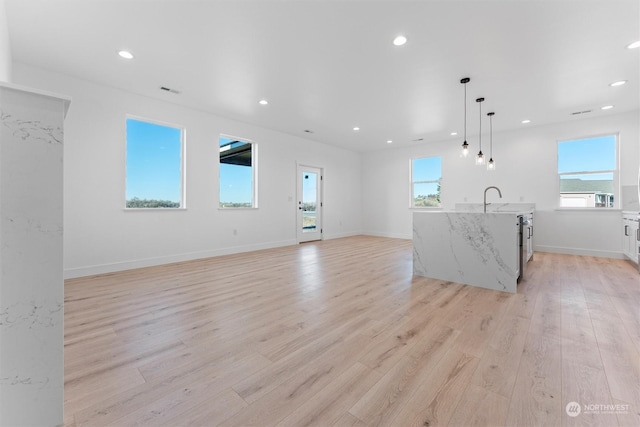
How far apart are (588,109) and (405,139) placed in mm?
3555

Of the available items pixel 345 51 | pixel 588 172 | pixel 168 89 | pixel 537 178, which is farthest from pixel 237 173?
pixel 588 172

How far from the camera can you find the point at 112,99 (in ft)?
13.6

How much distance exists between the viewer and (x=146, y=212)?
4551 millimetres

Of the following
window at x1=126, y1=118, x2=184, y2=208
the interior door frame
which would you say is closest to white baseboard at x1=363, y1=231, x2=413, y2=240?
the interior door frame

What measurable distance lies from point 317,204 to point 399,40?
5.29m

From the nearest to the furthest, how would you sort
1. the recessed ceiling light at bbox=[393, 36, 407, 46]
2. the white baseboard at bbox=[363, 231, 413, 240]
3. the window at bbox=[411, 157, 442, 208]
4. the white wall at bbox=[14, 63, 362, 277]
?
the recessed ceiling light at bbox=[393, 36, 407, 46] < the white wall at bbox=[14, 63, 362, 277] < the window at bbox=[411, 157, 442, 208] < the white baseboard at bbox=[363, 231, 413, 240]

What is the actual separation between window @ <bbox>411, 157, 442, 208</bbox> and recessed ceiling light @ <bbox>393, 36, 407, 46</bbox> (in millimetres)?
5309

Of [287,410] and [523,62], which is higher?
[523,62]

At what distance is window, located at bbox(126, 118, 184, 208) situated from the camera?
4.49 metres

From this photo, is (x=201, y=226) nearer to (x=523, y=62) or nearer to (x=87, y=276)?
(x=87, y=276)

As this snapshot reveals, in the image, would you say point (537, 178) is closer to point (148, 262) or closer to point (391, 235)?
point (391, 235)

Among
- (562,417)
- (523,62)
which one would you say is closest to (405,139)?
(523,62)

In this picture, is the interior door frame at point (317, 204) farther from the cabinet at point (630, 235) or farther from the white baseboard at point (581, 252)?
the cabinet at point (630, 235)

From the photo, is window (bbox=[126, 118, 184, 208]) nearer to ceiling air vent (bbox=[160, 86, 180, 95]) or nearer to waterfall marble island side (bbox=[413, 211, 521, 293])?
ceiling air vent (bbox=[160, 86, 180, 95])
